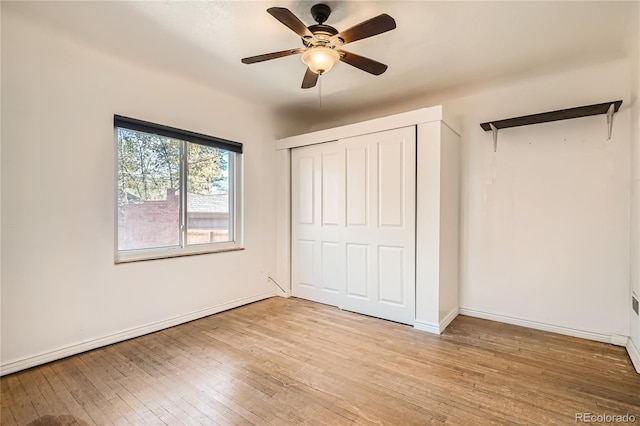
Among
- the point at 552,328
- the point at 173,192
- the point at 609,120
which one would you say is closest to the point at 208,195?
the point at 173,192

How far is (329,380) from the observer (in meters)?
2.10

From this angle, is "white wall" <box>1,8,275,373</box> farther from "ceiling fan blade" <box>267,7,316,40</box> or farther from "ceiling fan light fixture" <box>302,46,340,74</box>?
"ceiling fan blade" <box>267,7,316,40</box>

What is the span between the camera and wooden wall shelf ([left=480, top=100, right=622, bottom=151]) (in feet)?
8.41

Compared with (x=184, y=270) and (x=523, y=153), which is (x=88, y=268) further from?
(x=523, y=153)

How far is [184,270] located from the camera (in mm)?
3234

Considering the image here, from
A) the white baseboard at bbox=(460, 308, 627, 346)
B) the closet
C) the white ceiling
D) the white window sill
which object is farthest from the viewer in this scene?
the closet

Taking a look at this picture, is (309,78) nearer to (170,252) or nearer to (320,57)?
(320,57)

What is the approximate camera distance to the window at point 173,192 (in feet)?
9.42

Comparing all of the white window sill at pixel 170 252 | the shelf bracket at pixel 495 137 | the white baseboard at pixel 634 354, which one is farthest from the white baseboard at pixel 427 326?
the white window sill at pixel 170 252

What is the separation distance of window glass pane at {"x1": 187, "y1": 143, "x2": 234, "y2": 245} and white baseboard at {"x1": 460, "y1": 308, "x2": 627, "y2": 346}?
120 inches

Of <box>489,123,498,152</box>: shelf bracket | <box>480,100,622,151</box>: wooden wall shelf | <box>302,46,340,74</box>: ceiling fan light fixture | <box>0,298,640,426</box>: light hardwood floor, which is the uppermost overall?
<box>302,46,340,74</box>: ceiling fan light fixture

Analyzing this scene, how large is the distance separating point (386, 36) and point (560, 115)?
1782 millimetres

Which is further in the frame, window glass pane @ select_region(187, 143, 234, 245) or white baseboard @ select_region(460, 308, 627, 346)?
window glass pane @ select_region(187, 143, 234, 245)

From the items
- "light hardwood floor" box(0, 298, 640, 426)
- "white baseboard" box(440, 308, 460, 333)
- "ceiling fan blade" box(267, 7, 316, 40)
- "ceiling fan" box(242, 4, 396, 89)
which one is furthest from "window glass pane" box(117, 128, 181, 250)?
"white baseboard" box(440, 308, 460, 333)
